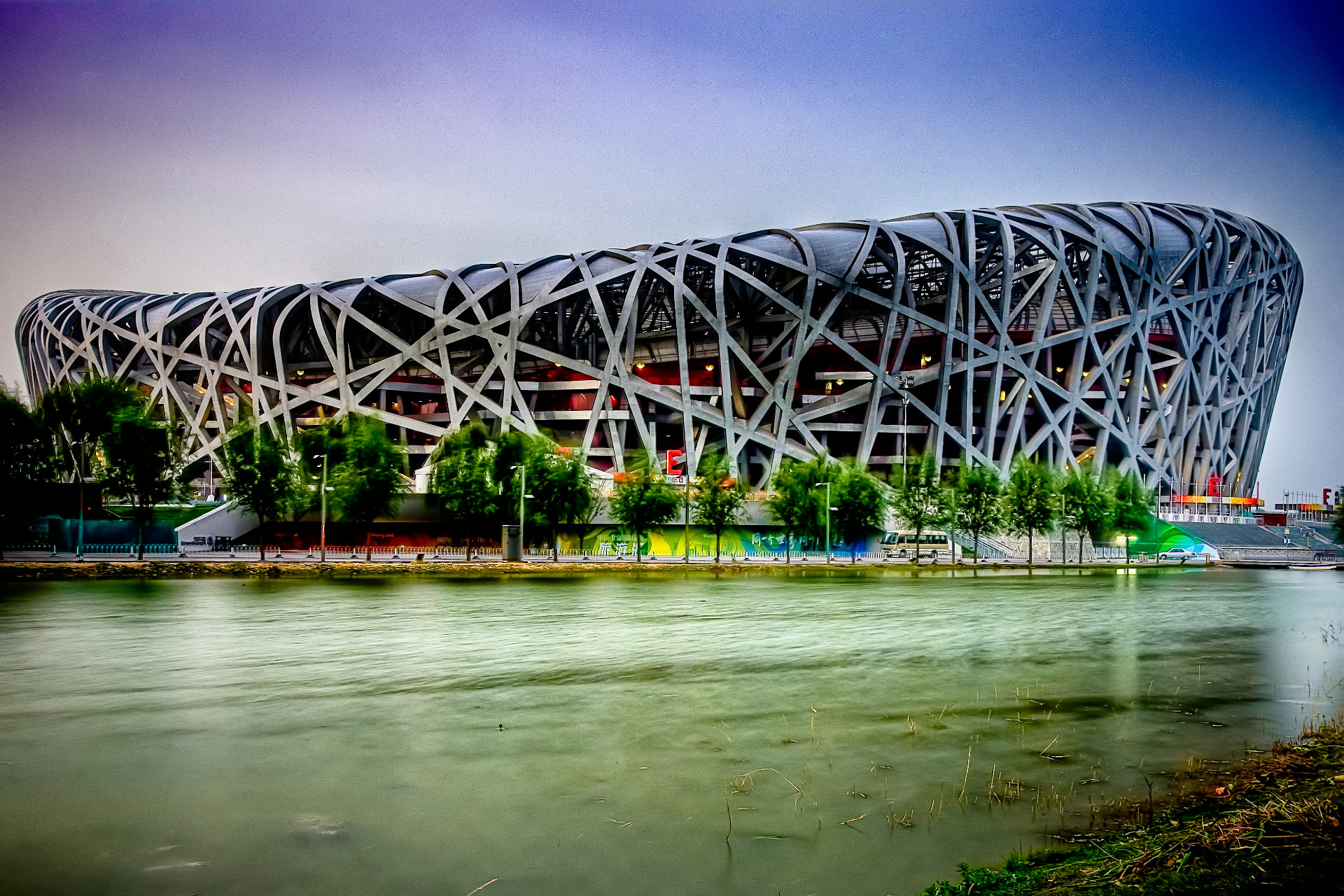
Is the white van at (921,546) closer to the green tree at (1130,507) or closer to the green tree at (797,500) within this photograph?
the green tree at (797,500)

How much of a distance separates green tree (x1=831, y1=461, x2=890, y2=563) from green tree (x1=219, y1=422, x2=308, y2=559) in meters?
30.6

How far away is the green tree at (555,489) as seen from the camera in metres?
57.7

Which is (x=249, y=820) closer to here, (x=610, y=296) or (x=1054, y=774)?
(x=1054, y=774)

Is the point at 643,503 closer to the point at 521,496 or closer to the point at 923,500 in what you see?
the point at 521,496

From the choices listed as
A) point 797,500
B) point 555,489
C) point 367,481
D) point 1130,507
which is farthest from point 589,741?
point 1130,507

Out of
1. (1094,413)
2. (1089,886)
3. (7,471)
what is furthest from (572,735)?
(1094,413)

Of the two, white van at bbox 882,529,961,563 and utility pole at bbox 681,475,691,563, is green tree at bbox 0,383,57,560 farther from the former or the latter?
white van at bbox 882,529,961,563

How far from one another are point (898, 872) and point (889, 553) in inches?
2280

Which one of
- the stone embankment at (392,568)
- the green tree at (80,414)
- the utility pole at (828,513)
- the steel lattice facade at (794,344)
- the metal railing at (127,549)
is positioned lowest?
the stone embankment at (392,568)

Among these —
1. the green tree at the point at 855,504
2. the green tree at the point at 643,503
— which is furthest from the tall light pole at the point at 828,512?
the green tree at the point at 643,503

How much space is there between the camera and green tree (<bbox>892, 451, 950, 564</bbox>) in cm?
6284

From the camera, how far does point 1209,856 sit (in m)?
6.67

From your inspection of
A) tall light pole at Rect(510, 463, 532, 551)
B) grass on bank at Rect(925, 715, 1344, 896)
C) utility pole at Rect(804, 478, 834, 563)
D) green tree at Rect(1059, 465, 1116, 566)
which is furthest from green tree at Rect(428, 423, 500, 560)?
grass on bank at Rect(925, 715, 1344, 896)

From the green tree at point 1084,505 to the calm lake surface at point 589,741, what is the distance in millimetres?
40159
